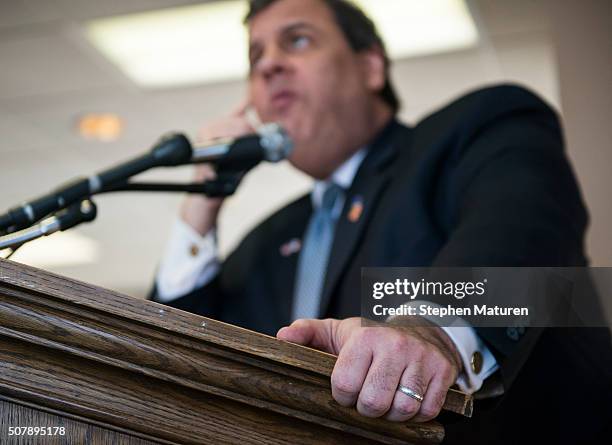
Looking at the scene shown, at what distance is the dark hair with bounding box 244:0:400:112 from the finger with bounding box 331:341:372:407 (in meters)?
1.27

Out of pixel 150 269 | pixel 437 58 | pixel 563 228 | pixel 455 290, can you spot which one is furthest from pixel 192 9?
pixel 150 269

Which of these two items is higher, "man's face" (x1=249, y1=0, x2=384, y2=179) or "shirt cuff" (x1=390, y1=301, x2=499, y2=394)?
"man's face" (x1=249, y1=0, x2=384, y2=179)

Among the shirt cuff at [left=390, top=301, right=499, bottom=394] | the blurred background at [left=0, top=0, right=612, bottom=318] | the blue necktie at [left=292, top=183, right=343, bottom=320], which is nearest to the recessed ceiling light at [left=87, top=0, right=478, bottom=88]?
the blurred background at [left=0, top=0, right=612, bottom=318]

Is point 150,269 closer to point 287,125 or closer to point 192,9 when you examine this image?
point 192,9

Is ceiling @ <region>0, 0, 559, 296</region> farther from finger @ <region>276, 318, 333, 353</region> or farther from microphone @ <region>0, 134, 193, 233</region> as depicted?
finger @ <region>276, 318, 333, 353</region>

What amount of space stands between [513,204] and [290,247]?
618mm

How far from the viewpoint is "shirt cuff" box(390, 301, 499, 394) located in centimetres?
72

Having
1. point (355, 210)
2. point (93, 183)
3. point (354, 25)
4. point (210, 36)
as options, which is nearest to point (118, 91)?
point (210, 36)

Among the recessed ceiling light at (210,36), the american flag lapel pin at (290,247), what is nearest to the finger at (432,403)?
the american flag lapel pin at (290,247)

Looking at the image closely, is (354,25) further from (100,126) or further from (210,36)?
(100,126)

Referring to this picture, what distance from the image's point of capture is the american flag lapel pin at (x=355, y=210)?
1.33 m

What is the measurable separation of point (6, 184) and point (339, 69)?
364 centimetres

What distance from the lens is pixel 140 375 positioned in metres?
0.59

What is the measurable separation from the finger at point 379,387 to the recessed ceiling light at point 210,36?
2.53 meters
